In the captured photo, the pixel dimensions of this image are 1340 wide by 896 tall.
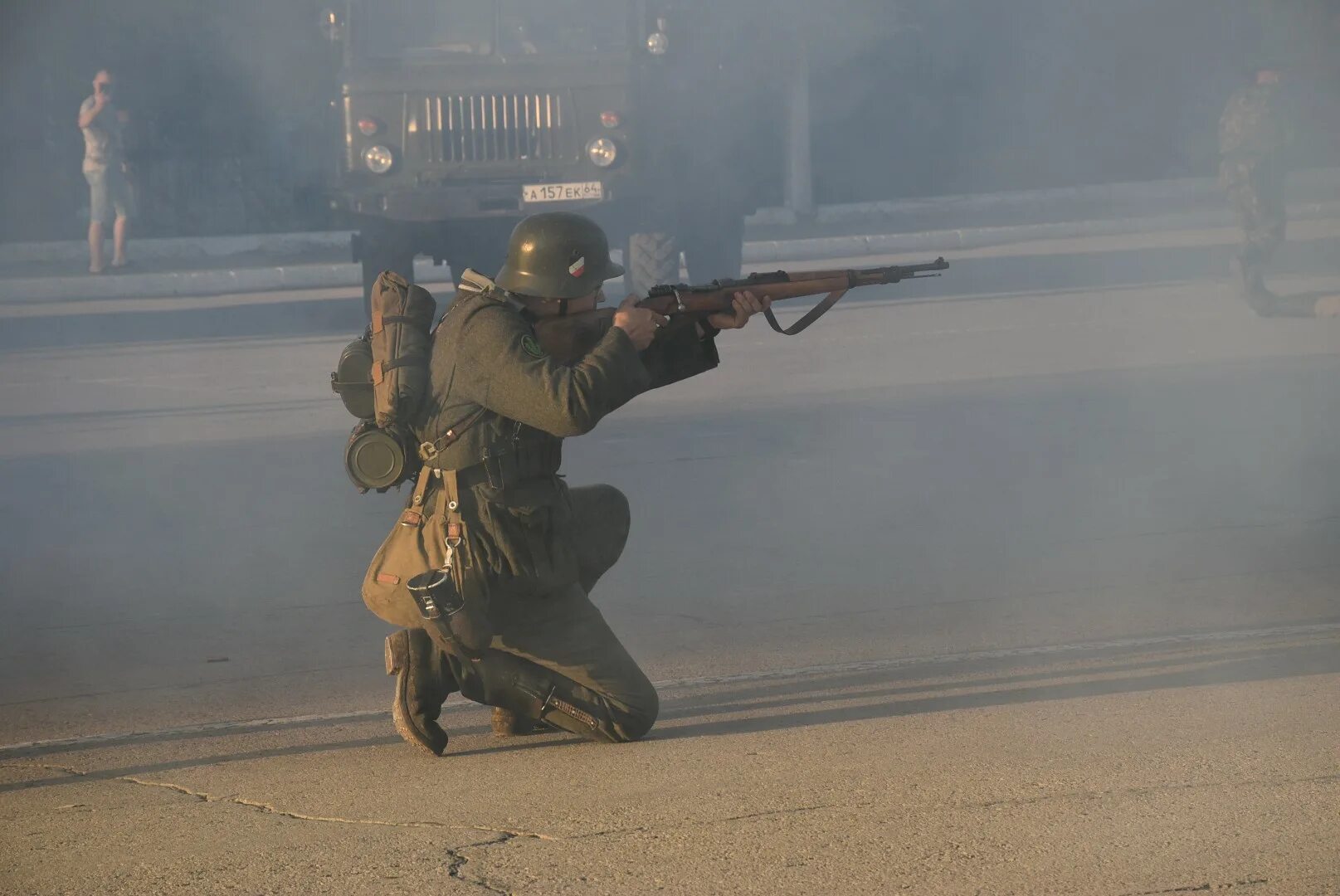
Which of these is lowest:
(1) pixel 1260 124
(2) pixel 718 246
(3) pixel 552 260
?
(2) pixel 718 246

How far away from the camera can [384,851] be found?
3174 millimetres

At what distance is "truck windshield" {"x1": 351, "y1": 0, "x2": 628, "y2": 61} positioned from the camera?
11172 millimetres

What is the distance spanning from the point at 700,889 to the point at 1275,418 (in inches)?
201

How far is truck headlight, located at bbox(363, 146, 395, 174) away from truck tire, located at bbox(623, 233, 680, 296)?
5.02 ft

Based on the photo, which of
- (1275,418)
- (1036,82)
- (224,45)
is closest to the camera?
(1275,418)

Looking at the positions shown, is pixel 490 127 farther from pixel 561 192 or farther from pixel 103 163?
pixel 103 163

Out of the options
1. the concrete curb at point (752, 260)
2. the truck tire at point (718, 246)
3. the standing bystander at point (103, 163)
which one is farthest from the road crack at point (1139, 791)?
the standing bystander at point (103, 163)

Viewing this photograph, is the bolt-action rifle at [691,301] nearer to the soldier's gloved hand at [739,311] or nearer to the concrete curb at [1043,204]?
the soldier's gloved hand at [739,311]

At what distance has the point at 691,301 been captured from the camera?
3.95 meters

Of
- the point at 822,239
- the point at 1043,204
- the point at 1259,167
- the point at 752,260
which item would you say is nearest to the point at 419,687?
the point at 1259,167

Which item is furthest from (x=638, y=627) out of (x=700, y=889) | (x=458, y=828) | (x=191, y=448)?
(x=191, y=448)

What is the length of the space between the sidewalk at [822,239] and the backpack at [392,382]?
1087 centimetres

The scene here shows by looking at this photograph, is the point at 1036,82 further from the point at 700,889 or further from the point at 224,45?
the point at 700,889

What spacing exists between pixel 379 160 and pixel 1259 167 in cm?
496
